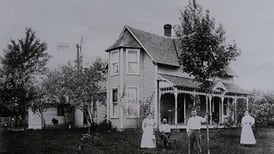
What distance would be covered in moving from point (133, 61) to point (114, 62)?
3.74 feet

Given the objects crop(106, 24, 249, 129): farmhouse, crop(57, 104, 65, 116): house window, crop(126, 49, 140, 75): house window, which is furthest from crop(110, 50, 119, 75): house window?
crop(57, 104, 65, 116): house window

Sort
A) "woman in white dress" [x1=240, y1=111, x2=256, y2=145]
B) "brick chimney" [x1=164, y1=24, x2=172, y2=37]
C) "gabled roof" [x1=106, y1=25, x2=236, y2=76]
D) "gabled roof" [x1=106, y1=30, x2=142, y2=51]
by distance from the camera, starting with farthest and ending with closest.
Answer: "brick chimney" [x1=164, y1=24, x2=172, y2=37] < "gabled roof" [x1=106, y1=25, x2=236, y2=76] < "gabled roof" [x1=106, y1=30, x2=142, y2=51] < "woman in white dress" [x1=240, y1=111, x2=256, y2=145]

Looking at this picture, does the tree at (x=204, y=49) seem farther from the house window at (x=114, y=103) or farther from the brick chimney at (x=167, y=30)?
the brick chimney at (x=167, y=30)

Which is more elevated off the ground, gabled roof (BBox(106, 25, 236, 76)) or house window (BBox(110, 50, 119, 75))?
gabled roof (BBox(106, 25, 236, 76))

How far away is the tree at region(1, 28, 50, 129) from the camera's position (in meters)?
12.8

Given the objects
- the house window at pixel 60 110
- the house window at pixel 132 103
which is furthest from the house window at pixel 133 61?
the house window at pixel 60 110

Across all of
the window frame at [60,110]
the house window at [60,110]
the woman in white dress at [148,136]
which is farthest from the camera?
the house window at [60,110]

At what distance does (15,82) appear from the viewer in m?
12.9

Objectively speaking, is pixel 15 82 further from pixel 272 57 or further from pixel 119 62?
pixel 119 62

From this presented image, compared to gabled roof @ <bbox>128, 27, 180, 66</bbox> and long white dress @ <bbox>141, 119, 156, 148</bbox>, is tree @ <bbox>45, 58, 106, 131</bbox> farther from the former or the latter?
long white dress @ <bbox>141, 119, 156, 148</bbox>

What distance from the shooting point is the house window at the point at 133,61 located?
77.2 ft

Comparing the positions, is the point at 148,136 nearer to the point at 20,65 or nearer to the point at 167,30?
the point at 20,65

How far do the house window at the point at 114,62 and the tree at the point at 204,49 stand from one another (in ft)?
33.5

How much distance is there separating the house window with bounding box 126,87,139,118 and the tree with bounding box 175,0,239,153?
9.55 metres
